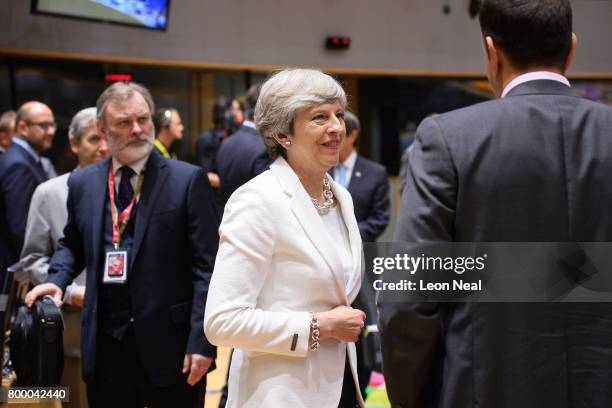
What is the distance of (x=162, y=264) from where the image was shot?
304cm

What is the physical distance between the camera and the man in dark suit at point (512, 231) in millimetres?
1761

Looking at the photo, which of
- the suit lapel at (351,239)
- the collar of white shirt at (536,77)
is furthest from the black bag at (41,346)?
the collar of white shirt at (536,77)

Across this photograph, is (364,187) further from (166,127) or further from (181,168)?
(181,168)

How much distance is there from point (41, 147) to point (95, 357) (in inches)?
130

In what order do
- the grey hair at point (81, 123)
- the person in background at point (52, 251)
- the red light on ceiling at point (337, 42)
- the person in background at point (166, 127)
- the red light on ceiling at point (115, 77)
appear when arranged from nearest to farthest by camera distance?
the person in background at point (52, 251), the grey hair at point (81, 123), the person in background at point (166, 127), the red light on ceiling at point (115, 77), the red light on ceiling at point (337, 42)

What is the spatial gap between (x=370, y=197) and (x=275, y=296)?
138 inches

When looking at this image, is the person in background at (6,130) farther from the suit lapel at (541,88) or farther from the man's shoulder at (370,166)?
the suit lapel at (541,88)

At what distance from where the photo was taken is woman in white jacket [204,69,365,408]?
2.18m

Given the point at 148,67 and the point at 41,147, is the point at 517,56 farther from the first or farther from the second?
the point at 148,67

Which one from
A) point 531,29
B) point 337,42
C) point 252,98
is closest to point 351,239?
point 531,29

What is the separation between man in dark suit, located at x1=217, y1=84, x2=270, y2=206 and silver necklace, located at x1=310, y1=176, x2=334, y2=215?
2.16 m

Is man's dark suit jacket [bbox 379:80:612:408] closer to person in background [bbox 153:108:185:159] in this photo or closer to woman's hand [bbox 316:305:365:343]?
woman's hand [bbox 316:305:365:343]

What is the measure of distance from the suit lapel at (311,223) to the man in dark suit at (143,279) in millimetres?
817

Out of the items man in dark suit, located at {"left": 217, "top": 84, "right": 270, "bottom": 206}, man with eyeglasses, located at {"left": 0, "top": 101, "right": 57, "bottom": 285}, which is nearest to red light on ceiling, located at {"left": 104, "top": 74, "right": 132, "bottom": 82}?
man with eyeglasses, located at {"left": 0, "top": 101, "right": 57, "bottom": 285}
